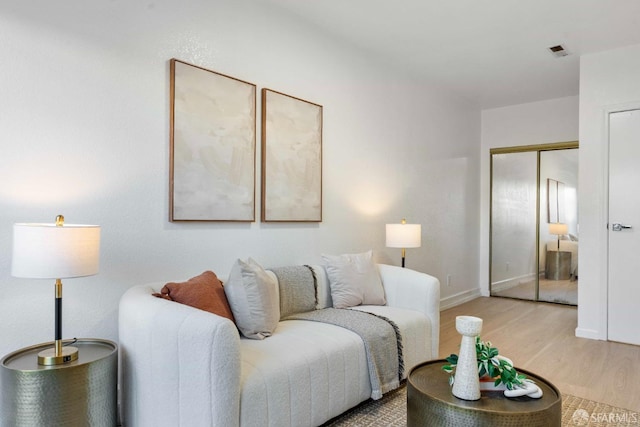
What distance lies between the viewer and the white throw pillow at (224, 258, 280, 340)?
2191 millimetres

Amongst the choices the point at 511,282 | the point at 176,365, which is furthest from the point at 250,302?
the point at 511,282

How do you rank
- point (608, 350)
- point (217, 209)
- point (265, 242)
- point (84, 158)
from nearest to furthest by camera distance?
point (84, 158), point (217, 209), point (265, 242), point (608, 350)

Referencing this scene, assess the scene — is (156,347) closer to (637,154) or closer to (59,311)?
(59,311)

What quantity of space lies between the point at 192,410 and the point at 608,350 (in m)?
3.53

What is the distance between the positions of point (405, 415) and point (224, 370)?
1.23 m

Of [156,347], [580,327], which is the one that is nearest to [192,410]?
[156,347]

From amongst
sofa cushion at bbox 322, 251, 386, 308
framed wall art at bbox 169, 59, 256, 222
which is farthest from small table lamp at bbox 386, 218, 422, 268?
framed wall art at bbox 169, 59, 256, 222

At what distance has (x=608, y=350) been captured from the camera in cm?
353

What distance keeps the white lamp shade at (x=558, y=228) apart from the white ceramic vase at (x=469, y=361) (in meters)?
4.62

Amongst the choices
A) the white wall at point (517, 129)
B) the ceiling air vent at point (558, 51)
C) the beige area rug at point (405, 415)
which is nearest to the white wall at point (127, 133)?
the beige area rug at point (405, 415)

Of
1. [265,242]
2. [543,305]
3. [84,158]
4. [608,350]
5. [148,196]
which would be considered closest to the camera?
[84,158]

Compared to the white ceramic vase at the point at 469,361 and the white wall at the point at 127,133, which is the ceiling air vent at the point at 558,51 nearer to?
the white wall at the point at 127,133

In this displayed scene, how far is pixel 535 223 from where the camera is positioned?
18.5 ft

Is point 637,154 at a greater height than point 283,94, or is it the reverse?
point 283,94
